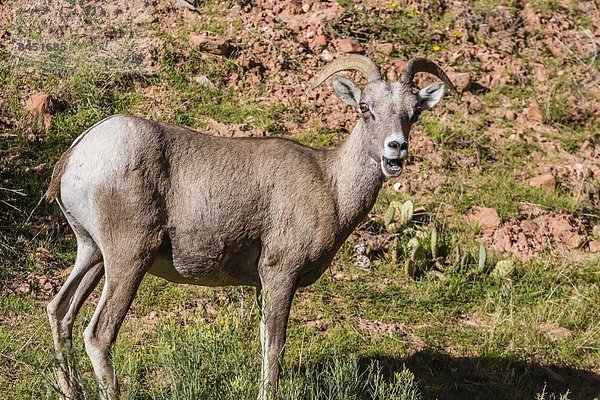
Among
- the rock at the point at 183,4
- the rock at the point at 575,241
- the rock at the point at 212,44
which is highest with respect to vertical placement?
the rock at the point at 183,4

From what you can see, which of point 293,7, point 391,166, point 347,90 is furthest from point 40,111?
point 391,166

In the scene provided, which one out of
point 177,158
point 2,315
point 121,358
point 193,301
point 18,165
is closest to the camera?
point 177,158

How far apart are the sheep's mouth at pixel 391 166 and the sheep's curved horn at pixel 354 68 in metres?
0.68

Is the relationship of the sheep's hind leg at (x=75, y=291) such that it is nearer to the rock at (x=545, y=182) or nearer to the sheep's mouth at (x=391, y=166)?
the sheep's mouth at (x=391, y=166)

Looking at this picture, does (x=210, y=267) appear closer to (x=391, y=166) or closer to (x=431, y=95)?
(x=391, y=166)

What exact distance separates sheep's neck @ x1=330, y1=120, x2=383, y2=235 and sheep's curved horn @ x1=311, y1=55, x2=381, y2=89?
A: 15.3 inches

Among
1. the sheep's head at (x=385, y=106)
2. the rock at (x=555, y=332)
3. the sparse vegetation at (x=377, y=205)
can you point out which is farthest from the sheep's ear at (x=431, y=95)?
the rock at (x=555, y=332)

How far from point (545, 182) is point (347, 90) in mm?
3836

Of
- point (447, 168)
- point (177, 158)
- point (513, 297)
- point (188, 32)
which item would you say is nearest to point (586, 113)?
point (447, 168)

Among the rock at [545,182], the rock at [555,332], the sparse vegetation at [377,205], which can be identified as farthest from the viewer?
the rock at [545,182]

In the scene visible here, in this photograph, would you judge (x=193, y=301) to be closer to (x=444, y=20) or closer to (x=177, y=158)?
(x=177, y=158)

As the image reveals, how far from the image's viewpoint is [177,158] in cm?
621

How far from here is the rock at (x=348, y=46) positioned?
36.8ft

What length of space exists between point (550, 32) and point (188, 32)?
481 cm
